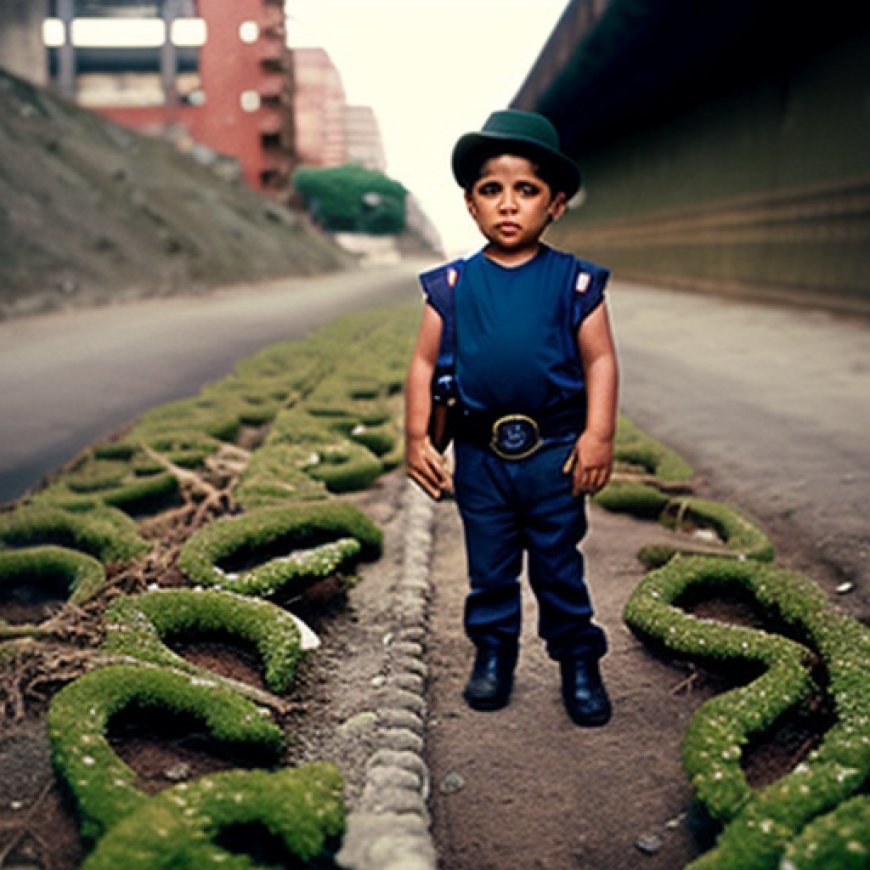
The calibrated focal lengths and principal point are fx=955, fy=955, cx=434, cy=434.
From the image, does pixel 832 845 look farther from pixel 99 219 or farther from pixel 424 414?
pixel 99 219

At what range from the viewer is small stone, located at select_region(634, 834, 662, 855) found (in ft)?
4.39

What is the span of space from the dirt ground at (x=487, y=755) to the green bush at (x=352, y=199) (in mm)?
46816

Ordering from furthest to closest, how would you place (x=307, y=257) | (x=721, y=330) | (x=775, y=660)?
(x=307, y=257)
(x=721, y=330)
(x=775, y=660)

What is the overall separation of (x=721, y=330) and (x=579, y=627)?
5845 mm

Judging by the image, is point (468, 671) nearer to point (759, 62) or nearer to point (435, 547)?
point (435, 547)

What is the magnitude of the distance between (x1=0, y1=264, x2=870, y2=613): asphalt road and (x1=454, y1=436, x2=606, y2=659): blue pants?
74 cm

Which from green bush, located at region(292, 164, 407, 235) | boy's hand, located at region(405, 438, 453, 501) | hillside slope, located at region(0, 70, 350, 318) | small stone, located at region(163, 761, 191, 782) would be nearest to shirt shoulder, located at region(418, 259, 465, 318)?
boy's hand, located at region(405, 438, 453, 501)

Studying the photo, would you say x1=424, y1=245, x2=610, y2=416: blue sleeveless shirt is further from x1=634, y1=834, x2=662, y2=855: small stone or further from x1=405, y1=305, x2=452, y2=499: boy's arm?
x1=634, y1=834, x2=662, y2=855: small stone

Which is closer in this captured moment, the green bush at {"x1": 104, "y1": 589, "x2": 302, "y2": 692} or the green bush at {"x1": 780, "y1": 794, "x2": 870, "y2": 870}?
the green bush at {"x1": 780, "y1": 794, "x2": 870, "y2": 870}

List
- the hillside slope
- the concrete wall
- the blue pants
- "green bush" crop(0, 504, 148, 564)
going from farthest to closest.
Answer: the concrete wall < the hillside slope < "green bush" crop(0, 504, 148, 564) < the blue pants

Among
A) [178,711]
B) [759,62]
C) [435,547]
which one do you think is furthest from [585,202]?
[178,711]

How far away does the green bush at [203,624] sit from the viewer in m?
1.74

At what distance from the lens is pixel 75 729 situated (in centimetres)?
142

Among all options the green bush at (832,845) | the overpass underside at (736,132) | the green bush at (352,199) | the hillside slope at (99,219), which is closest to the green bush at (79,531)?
the green bush at (832,845)
